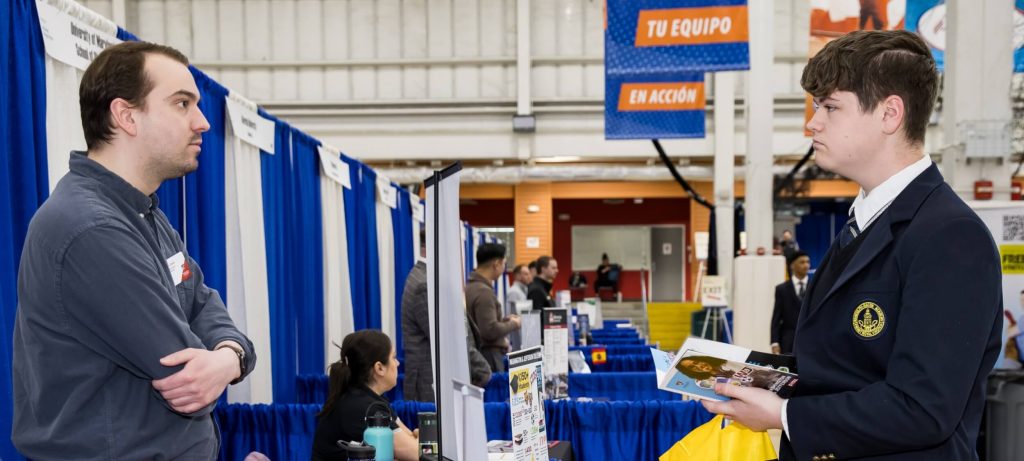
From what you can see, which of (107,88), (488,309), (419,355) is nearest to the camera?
(107,88)

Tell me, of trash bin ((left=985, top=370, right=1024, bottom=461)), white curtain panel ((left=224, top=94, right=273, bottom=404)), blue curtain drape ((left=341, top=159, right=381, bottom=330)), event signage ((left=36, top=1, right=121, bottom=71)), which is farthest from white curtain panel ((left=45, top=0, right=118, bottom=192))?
trash bin ((left=985, top=370, right=1024, bottom=461))

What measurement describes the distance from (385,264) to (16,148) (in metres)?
4.82

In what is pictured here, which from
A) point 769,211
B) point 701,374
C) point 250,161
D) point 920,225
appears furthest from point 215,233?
point 769,211

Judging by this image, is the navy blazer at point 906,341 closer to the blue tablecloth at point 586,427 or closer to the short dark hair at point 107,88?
the short dark hair at point 107,88

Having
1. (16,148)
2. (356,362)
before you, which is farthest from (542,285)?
(16,148)

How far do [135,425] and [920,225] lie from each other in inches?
49.5

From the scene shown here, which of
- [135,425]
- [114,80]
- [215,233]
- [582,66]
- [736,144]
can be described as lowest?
[135,425]

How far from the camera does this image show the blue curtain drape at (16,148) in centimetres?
205

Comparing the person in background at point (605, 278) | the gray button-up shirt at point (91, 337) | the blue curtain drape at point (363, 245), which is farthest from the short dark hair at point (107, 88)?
the person in background at point (605, 278)

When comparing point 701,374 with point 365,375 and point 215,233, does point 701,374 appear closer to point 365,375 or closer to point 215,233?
point 365,375

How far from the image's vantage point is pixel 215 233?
3.39 meters

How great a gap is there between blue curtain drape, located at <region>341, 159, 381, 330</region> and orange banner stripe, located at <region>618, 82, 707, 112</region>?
3.05 meters

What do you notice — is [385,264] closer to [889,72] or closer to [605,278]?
[889,72]

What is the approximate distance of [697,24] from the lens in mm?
6133
